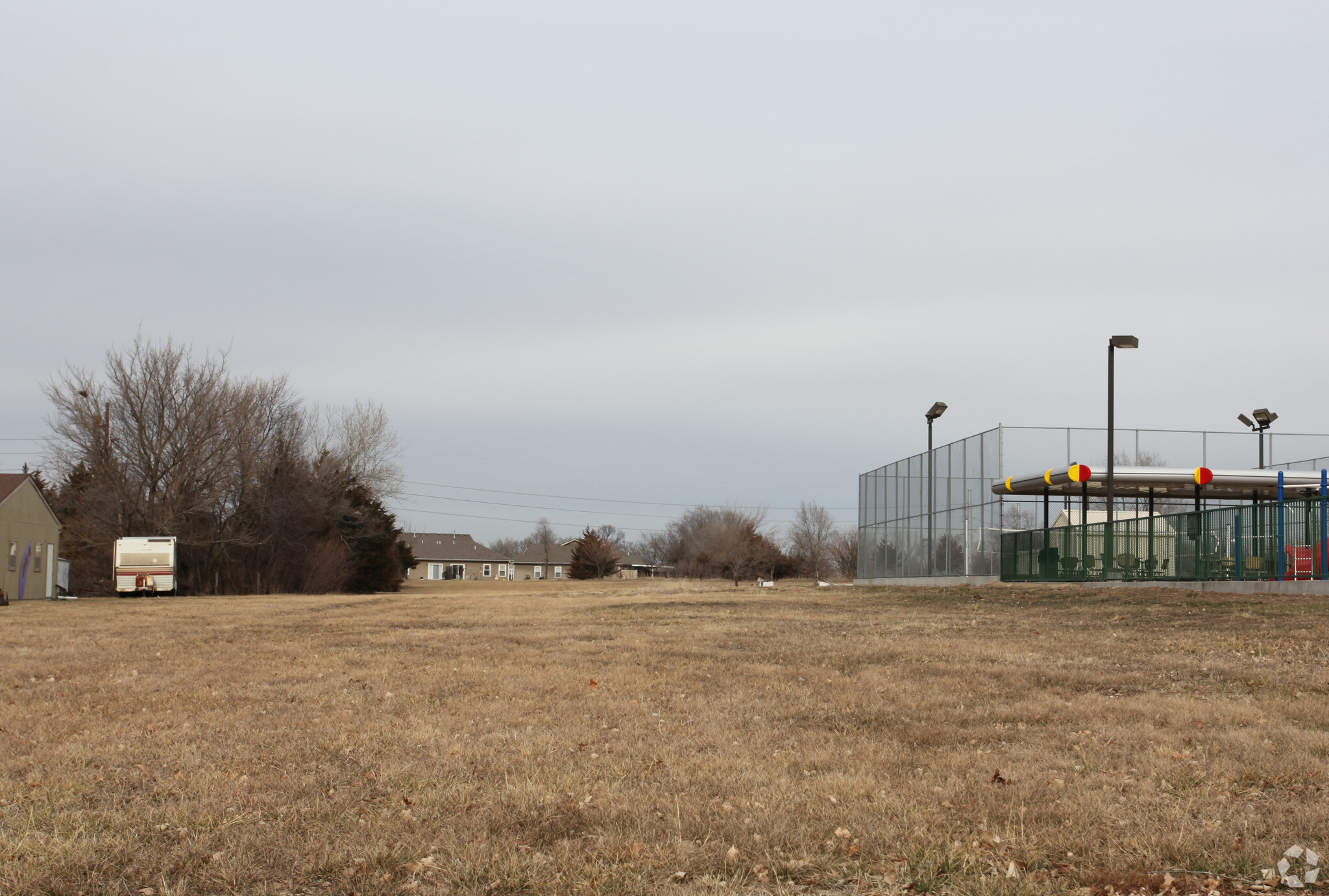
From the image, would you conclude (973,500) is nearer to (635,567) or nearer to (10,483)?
(10,483)

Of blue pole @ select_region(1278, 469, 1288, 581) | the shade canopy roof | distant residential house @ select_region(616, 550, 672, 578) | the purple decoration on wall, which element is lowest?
distant residential house @ select_region(616, 550, 672, 578)

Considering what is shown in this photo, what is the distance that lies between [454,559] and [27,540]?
76364 millimetres

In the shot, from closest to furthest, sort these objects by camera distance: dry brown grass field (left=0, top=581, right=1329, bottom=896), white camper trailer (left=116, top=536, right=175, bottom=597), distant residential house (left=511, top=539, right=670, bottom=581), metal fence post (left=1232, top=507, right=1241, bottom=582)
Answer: dry brown grass field (left=0, top=581, right=1329, bottom=896) → metal fence post (left=1232, top=507, right=1241, bottom=582) → white camper trailer (left=116, top=536, right=175, bottom=597) → distant residential house (left=511, top=539, right=670, bottom=581)

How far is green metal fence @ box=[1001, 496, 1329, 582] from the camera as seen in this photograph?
65.0 feet

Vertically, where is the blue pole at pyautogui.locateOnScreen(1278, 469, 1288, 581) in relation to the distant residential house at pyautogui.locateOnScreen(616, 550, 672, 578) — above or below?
above

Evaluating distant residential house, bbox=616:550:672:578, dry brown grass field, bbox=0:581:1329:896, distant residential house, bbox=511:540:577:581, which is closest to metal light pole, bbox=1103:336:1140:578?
dry brown grass field, bbox=0:581:1329:896

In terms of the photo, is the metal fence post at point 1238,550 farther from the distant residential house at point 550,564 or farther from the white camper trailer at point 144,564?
the distant residential house at point 550,564

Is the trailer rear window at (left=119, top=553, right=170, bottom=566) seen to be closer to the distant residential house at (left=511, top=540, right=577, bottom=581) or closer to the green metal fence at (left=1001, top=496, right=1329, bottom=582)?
the green metal fence at (left=1001, top=496, right=1329, bottom=582)

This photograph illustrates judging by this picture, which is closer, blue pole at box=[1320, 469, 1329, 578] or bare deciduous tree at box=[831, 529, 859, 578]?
blue pole at box=[1320, 469, 1329, 578]

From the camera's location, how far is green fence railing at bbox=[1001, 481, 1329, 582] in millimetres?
19781

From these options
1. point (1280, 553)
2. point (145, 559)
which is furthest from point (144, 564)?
point (1280, 553)

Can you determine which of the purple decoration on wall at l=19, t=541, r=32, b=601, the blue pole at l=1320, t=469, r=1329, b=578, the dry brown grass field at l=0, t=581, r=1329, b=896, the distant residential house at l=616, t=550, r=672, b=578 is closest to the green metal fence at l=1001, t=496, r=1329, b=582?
the blue pole at l=1320, t=469, r=1329, b=578

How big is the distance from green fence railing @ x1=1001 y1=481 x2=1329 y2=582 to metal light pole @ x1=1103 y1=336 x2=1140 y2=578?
0.34ft

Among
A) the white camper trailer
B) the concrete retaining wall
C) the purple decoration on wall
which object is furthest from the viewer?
the white camper trailer
